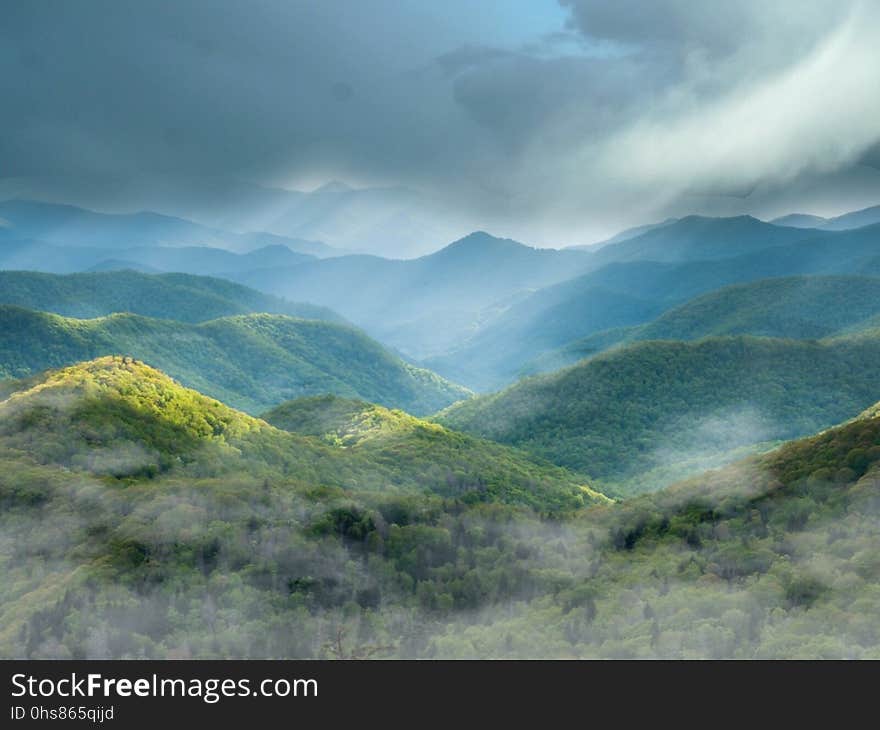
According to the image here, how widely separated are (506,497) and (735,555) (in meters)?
86.4

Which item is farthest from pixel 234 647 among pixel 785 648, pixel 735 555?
pixel 735 555

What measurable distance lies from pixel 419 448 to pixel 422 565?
87124 mm

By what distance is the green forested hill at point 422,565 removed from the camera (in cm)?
5250

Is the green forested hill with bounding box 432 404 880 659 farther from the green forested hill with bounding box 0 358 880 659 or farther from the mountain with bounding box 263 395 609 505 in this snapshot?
the mountain with bounding box 263 395 609 505

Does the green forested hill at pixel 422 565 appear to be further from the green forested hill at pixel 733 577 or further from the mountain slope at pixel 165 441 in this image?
the mountain slope at pixel 165 441

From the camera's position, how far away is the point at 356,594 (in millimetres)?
65000

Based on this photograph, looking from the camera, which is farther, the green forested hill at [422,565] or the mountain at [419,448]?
the mountain at [419,448]

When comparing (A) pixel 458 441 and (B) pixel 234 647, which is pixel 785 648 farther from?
(A) pixel 458 441

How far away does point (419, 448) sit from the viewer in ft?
519

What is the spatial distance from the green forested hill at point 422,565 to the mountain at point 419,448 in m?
54.7

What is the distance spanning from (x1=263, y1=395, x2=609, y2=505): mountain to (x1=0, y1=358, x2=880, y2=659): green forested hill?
54.7m

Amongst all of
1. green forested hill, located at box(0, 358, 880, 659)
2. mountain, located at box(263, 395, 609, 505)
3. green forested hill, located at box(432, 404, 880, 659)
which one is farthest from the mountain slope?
green forested hill, located at box(432, 404, 880, 659)

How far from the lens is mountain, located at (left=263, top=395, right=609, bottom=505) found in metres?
150

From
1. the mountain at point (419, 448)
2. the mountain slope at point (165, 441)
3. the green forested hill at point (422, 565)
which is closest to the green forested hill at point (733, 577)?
the green forested hill at point (422, 565)
